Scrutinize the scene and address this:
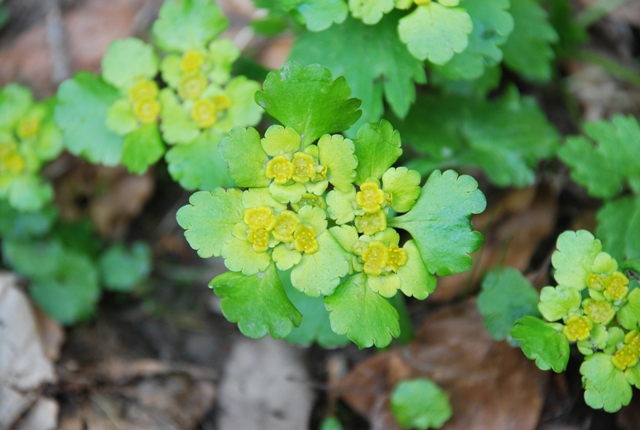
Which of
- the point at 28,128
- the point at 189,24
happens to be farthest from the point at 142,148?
the point at 28,128

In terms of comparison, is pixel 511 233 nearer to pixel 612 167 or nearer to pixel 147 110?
pixel 612 167

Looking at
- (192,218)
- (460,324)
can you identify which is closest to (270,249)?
(192,218)

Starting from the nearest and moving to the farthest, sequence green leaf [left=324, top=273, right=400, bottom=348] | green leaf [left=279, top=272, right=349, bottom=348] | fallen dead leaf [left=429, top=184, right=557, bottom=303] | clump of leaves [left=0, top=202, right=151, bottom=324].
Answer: green leaf [left=324, top=273, right=400, bottom=348] < green leaf [left=279, top=272, right=349, bottom=348] < fallen dead leaf [left=429, top=184, right=557, bottom=303] < clump of leaves [left=0, top=202, right=151, bottom=324]

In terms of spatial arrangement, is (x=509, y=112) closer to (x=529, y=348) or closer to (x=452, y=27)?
(x=452, y=27)

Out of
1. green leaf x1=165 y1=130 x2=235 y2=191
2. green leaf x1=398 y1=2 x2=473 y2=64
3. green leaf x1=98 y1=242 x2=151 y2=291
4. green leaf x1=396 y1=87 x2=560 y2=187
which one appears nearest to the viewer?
green leaf x1=398 y1=2 x2=473 y2=64

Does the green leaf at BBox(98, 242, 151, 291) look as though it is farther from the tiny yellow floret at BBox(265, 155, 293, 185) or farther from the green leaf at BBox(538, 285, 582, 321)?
the green leaf at BBox(538, 285, 582, 321)

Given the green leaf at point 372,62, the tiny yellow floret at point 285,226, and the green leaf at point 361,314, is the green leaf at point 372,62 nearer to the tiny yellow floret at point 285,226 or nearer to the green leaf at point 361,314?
the tiny yellow floret at point 285,226

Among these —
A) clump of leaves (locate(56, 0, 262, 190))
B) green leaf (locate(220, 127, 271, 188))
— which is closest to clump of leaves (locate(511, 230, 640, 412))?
green leaf (locate(220, 127, 271, 188))

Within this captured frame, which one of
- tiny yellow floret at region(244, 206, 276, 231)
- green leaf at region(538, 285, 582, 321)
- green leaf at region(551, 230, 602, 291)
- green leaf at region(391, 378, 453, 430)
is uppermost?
tiny yellow floret at region(244, 206, 276, 231)
